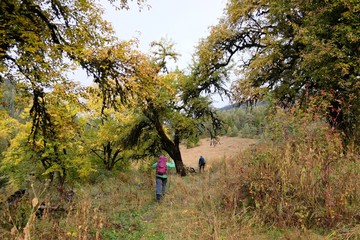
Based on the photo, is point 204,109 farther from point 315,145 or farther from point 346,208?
point 346,208

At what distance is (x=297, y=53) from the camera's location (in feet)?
43.2

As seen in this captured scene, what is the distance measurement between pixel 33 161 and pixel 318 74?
18884 millimetres

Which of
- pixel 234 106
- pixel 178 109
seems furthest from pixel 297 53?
pixel 178 109

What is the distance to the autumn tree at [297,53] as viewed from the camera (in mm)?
9078

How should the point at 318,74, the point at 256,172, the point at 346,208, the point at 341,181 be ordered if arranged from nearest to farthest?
1. the point at 346,208
2. the point at 341,181
3. the point at 256,172
4. the point at 318,74

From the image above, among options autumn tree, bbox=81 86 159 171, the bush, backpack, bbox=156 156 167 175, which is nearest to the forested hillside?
the bush

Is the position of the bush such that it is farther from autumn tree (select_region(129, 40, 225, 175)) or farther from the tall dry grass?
autumn tree (select_region(129, 40, 225, 175))

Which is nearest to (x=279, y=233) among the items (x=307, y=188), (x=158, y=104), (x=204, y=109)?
(x=307, y=188)

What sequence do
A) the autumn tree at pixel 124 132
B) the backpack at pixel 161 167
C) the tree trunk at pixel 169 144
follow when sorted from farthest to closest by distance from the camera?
the autumn tree at pixel 124 132, the tree trunk at pixel 169 144, the backpack at pixel 161 167

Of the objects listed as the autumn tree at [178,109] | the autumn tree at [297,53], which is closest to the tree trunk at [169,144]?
the autumn tree at [178,109]

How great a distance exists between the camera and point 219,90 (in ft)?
60.6

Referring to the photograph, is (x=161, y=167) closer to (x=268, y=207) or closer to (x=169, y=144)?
(x=268, y=207)

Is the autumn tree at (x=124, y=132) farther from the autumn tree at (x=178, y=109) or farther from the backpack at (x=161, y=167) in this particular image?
the backpack at (x=161, y=167)

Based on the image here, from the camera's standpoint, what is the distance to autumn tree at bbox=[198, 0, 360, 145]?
29.8ft
